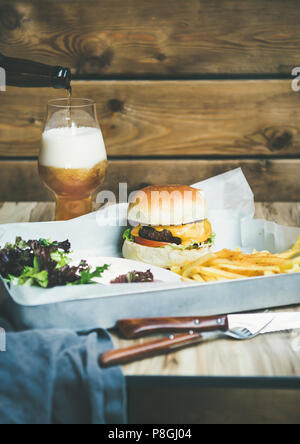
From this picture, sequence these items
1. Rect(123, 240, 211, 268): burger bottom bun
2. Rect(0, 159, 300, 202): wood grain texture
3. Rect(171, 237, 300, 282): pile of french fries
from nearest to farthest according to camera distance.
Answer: Rect(171, 237, 300, 282): pile of french fries, Rect(123, 240, 211, 268): burger bottom bun, Rect(0, 159, 300, 202): wood grain texture

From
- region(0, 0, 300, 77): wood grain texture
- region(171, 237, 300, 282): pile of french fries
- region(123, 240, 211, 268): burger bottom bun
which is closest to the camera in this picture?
region(171, 237, 300, 282): pile of french fries

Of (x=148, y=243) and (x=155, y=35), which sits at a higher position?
(x=155, y=35)

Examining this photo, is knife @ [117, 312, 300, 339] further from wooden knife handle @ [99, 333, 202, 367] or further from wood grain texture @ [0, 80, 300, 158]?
wood grain texture @ [0, 80, 300, 158]

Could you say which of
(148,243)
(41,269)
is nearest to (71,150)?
(148,243)

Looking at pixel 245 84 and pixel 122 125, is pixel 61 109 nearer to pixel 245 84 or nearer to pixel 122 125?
pixel 122 125

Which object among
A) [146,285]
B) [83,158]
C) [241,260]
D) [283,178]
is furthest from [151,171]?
[146,285]

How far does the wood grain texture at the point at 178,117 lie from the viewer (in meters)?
1.98

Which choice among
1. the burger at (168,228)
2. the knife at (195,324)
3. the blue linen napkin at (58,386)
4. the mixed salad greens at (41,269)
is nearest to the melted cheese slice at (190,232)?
the burger at (168,228)

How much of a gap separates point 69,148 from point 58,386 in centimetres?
77

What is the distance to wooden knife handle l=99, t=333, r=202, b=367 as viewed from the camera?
805 mm

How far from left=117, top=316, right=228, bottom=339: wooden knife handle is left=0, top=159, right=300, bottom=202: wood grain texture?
1.22 meters

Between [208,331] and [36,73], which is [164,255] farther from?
[36,73]

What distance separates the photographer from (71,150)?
1401 mm

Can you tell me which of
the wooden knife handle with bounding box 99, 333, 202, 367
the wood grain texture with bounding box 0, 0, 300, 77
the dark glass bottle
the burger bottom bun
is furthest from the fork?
the wood grain texture with bounding box 0, 0, 300, 77
